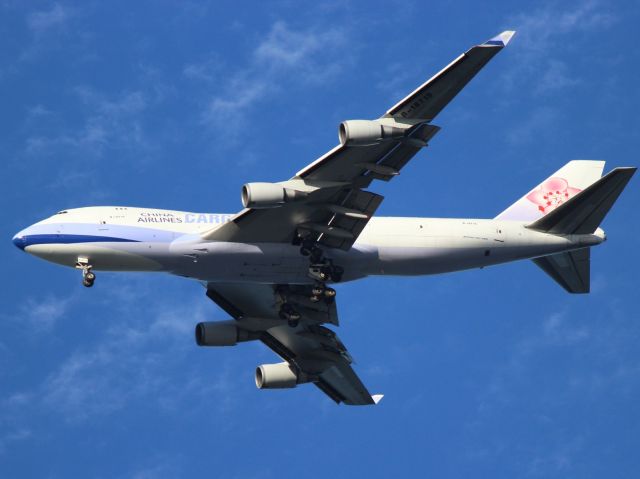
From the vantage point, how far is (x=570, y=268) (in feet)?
247

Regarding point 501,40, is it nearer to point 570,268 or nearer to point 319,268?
point 319,268

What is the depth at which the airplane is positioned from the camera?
209 ft

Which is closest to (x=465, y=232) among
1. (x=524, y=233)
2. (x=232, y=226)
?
(x=524, y=233)

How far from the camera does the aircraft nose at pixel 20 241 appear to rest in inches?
2660

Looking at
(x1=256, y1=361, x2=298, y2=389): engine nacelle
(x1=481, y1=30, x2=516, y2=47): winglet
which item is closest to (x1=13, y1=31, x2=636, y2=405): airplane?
(x1=481, y1=30, x2=516, y2=47): winglet

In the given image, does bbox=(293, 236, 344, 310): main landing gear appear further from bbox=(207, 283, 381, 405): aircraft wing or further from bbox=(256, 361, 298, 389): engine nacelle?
bbox=(256, 361, 298, 389): engine nacelle

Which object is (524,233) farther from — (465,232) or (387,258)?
(387,258)

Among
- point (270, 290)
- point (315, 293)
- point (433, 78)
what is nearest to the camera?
point (433, 78)

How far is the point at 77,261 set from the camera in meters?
67.4

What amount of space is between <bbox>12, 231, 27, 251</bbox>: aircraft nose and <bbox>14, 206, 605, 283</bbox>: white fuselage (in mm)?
50

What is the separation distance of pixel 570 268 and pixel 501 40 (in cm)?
1879

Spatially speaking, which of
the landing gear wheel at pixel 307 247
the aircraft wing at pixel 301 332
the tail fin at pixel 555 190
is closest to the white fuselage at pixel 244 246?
the landing gear wheel at pixel 307 247

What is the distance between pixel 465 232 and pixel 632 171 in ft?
30.7

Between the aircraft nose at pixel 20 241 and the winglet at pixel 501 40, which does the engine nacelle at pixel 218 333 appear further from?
the winglet at pixel 501 40
